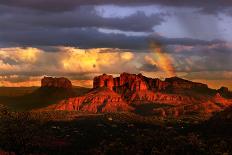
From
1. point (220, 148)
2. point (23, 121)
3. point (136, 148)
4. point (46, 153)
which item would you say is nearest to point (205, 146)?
point (220, 148)

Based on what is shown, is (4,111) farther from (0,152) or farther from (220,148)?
(220,148)

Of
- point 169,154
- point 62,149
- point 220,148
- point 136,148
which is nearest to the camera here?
point 169,154

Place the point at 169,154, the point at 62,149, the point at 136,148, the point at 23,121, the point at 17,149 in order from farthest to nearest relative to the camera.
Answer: the point at 62,149, the point at 136,148, the point at 169,154, the point at 23,121, the point at 17,149

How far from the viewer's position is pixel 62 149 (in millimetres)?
170750

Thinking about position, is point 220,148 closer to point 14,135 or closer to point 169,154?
point 169,154

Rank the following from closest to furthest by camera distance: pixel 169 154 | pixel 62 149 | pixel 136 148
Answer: pixel 169 154
pixel 136 148
pixel 62 149

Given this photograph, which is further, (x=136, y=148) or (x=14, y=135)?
(x=136, y=148)

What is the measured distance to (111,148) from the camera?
15925cm

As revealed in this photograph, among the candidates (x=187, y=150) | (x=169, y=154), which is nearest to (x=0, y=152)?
(x=169, y=154)

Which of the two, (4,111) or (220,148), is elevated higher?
A: (4,111)

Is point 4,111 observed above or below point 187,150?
above

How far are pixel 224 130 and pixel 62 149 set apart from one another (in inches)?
2238

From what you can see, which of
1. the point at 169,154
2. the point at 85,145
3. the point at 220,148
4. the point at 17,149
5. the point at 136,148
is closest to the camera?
the point at 17,149

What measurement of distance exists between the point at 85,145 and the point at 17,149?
78.3m
